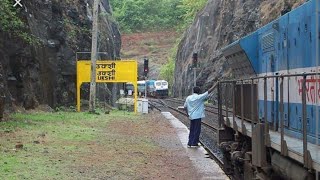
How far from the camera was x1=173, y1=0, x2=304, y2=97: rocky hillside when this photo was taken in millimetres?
42406

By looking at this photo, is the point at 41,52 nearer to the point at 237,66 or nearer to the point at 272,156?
the point at 237,66

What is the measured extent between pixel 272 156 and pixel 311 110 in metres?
0.88

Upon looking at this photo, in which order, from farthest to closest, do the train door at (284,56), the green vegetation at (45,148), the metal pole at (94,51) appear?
the metal pole at (94,51) < the green vegetation at (45,148) < the train door at (284,56)

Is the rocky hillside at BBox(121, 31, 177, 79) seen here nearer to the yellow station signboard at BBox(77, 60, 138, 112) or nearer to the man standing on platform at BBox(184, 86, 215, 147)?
the yellow station signboard at BBox(77, 60, 138, 112)

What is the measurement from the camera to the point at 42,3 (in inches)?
1344

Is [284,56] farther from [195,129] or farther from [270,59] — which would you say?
[195,129]

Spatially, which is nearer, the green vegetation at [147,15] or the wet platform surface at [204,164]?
the wet platform surface at [204,164]

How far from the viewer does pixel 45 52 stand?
3300 cm

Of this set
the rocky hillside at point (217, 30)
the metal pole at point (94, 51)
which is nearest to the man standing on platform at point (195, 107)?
the metal pole at point (94, 51)

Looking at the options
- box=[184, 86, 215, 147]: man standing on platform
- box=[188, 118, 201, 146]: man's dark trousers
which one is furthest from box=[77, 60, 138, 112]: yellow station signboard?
box=[184, 86, 215, 147]: man standing on platform

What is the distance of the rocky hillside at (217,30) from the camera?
1670 inches

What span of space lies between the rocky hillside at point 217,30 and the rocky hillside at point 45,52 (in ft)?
43.0

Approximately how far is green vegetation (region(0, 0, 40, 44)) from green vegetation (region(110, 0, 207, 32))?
100053 mm

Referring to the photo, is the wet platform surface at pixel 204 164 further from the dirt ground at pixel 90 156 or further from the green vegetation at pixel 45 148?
the green vegetation at pixel 45 148
